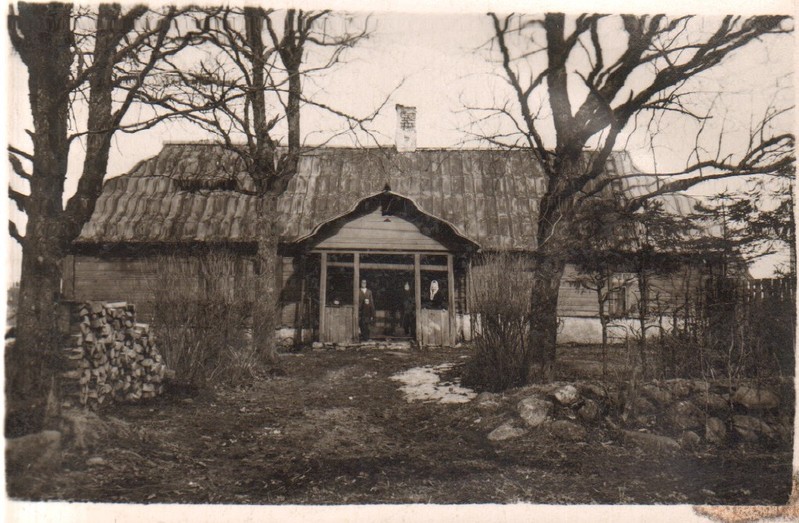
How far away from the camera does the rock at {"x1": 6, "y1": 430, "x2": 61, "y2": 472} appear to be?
4.58 m

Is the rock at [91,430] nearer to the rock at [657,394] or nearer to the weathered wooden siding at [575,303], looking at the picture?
the rock at [657,394]

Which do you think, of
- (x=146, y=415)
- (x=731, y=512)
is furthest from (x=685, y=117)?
(x=146, y=415)

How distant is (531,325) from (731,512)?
10.1 feet

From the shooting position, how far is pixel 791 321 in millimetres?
5367

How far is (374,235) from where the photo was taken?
1239 cm

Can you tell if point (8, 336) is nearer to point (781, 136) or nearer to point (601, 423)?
point (601, 423)

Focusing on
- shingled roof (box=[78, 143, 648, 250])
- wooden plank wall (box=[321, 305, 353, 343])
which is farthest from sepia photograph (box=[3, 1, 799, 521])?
shingled roof (box=[78, 143, 648, 250])

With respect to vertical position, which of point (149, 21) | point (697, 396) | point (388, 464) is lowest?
point (388, 464)

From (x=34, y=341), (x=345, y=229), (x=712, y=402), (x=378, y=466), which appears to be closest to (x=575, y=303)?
(x=345, y=229)

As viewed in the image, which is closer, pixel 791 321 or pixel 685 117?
pixel 791 321

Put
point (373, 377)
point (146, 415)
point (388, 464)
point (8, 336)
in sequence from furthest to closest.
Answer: point (373, 377)
point (146, 415)
point (388, 464)
point (8, 336)

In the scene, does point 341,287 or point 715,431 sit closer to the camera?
point 715,431

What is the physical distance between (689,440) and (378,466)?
10.3ft

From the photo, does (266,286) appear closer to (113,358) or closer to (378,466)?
(113,358)
